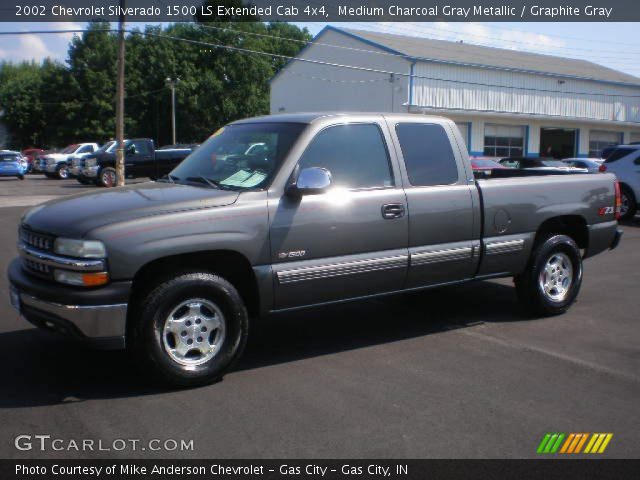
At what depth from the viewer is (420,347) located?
591 centimetres

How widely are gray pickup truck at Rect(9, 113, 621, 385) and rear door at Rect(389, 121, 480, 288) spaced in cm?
1

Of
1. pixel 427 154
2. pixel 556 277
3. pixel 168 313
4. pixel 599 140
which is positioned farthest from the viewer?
pixel 599 140

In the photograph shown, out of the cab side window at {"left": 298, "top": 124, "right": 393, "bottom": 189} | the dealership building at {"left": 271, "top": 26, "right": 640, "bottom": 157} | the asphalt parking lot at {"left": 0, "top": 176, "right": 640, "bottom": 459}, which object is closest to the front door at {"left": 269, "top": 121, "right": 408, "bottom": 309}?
the cab side window at {"left": 298, "top": 124, "right": 393, "bottom": 189}

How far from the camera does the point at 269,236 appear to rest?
505 cm

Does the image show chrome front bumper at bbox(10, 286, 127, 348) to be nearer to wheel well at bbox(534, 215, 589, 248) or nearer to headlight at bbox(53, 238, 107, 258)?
headlight at bbox(53, 238, 107, 258)

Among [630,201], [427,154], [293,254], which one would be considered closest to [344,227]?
[293,254]

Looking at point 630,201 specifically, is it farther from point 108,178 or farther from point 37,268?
point 108,178

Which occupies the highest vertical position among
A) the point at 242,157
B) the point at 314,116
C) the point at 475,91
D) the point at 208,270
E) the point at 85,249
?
the point at 475,91

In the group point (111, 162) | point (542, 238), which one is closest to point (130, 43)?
point (111, 162)

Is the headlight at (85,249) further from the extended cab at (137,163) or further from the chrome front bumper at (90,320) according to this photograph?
the extended cab at (137,163)

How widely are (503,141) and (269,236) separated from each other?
3584cm

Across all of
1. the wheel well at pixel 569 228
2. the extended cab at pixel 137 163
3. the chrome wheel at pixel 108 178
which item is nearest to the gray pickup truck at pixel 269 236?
the wheel well at pixel 569 228

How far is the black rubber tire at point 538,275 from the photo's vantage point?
6.76m
